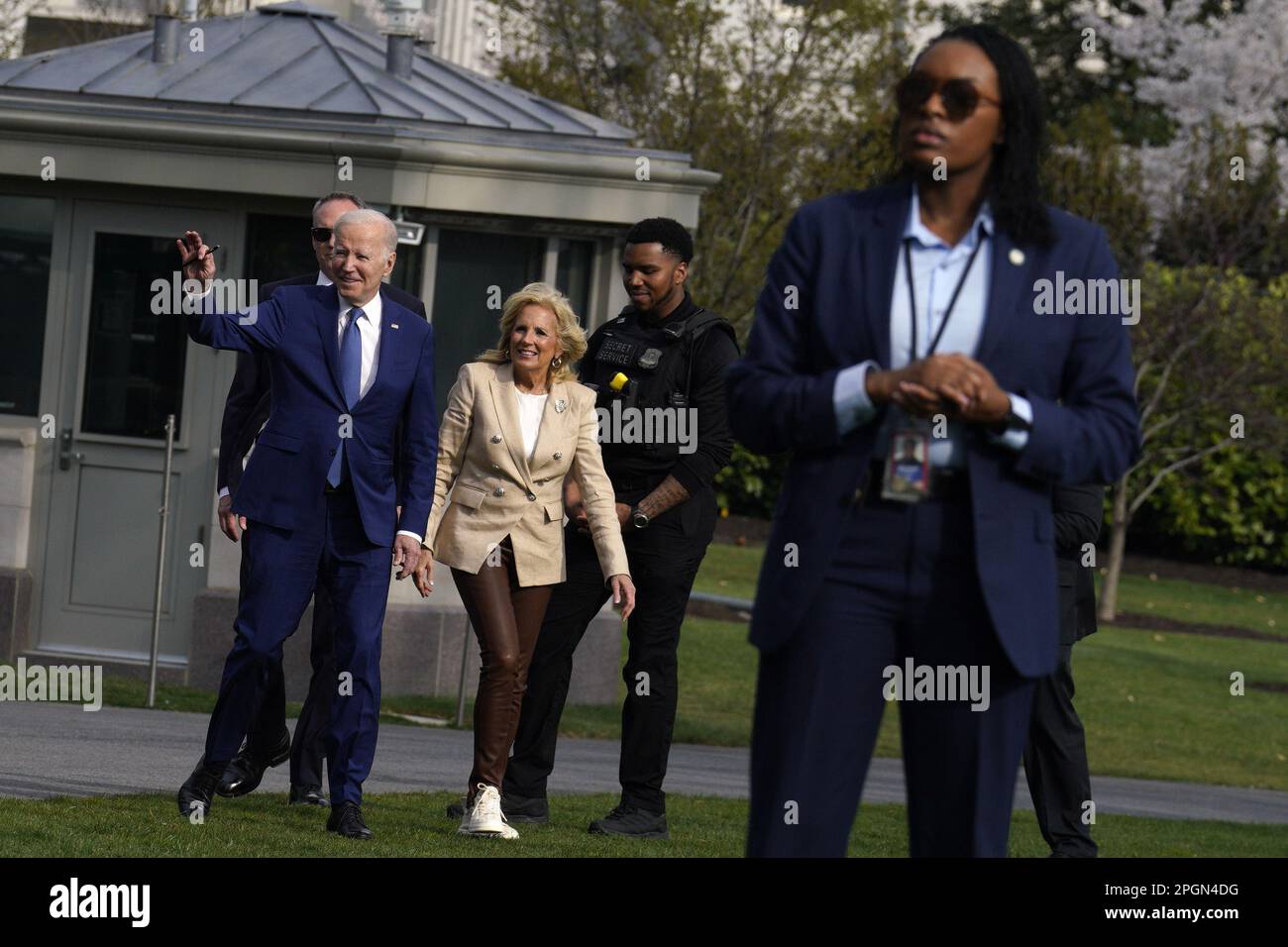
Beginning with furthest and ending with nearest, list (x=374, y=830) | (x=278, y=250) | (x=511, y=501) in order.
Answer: (x=278, y=250) → (x=511, y=501) → (x=374, y=830)

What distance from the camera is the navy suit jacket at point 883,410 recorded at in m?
3.98

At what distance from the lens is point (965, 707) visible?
4043 mm

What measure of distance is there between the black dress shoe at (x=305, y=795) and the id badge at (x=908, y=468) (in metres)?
4.75

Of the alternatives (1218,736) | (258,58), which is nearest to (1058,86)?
(1218,736)

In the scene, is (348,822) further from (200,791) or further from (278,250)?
(278,250)

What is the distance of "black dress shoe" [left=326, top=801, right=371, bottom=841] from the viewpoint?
7.34m

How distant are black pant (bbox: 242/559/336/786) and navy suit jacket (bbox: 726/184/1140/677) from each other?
427 centimetres

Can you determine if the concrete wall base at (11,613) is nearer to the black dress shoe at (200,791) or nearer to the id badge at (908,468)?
the black dress shoe at (200,791)

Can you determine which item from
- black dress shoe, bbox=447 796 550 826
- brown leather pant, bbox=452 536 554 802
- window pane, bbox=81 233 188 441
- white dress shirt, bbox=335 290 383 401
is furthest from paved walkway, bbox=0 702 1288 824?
window pane, bbox=81 233 188 441

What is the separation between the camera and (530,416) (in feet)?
25.8

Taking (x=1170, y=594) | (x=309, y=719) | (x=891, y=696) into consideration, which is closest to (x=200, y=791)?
(x=309, y=719)

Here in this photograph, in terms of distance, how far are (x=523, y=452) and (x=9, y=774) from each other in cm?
258

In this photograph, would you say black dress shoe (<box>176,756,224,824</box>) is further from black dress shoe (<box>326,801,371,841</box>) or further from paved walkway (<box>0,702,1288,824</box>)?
paved walkway (<box>0,702,1288,824</box>)

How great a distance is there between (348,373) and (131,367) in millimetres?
6768
